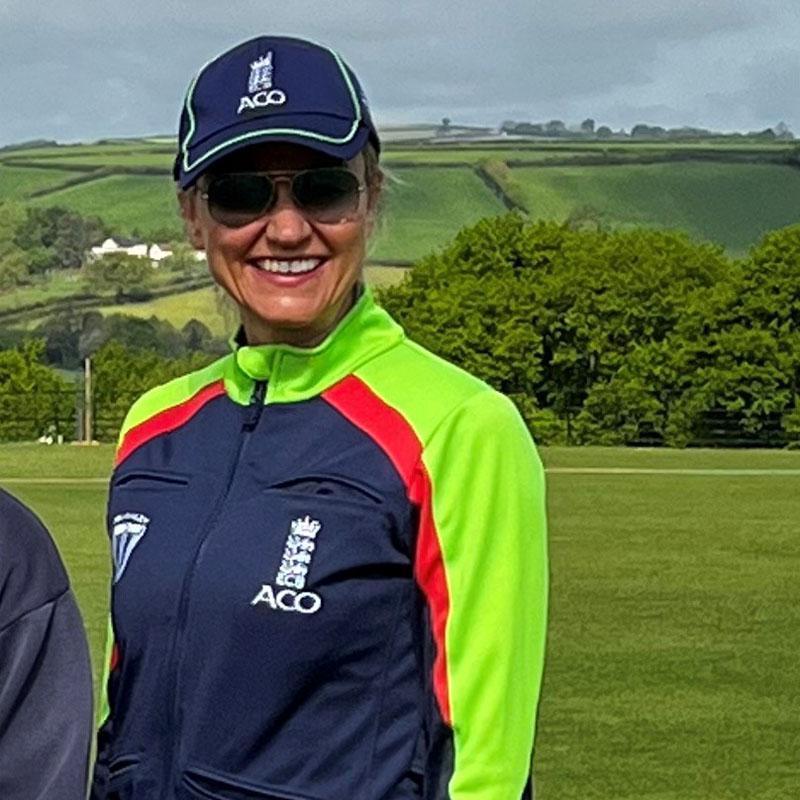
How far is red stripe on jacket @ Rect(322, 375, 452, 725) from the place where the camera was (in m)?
2.77

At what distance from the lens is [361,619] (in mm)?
2781

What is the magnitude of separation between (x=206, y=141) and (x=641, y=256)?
6678cm

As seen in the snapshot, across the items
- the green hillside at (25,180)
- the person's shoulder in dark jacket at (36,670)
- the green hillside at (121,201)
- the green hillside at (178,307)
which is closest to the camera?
the person's shoulder in dark jacket at (36,670)

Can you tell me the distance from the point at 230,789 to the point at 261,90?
95cm

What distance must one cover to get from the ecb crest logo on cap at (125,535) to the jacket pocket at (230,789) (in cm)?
34

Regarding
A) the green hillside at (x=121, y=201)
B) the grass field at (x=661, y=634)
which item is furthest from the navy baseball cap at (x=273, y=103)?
the green hillside at (x=121, y=201)

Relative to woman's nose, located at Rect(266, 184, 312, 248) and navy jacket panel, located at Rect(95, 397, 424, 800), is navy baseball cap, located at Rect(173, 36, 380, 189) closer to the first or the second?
woman's nose, located at Rect(266, 184, 312, 248)

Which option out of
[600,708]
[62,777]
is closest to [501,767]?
[62,777]

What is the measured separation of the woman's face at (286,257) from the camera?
2939 mm

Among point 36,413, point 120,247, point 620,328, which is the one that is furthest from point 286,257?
point 120,247

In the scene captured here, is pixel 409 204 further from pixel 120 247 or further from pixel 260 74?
pixel 260 74

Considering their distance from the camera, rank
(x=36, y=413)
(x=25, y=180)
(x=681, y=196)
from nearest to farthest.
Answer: (x=36, y=413)
(x=681, y=196)
(x=25, y=180)

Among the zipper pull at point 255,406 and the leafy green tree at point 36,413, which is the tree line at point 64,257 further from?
the zipper pull at point 255,406

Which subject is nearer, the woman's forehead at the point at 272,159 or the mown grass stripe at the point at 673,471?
the woman's forehead at the point at 272,159
